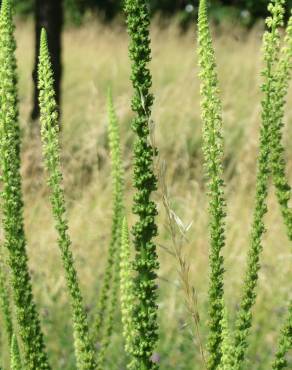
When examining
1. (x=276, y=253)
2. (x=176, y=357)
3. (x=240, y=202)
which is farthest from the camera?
(x=240, y=202)

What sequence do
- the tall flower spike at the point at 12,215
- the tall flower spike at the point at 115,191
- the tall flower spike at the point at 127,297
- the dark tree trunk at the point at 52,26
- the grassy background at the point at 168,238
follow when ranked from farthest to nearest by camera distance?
the dark tree trunk at the point at 52,26 → the grassy background at the point at 168,238 → the tall flower spike at the point at 115,191 → the tall flower spike at the point at 127,297 → the tall flower spike at the point at 12,215

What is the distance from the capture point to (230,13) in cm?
2761

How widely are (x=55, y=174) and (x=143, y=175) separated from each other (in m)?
0.27

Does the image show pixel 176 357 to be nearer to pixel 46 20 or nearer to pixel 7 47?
pixel 7 47

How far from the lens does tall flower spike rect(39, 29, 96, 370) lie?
1876mm

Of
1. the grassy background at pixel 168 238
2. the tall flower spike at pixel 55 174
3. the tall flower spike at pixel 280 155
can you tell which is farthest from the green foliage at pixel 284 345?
the tall flower spike at pixel 55 174

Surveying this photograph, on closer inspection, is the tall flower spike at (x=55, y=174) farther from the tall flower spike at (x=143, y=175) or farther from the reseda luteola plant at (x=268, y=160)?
the reseda luteola plant at (x=268, y=160)

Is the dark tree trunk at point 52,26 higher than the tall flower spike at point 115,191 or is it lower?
higher

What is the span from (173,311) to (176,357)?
1.35 ft

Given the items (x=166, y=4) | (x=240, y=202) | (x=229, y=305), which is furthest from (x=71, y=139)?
(x=166, y=4)

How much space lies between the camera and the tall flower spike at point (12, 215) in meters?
1.84

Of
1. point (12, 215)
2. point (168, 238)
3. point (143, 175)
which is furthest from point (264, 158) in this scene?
point (168, 238)

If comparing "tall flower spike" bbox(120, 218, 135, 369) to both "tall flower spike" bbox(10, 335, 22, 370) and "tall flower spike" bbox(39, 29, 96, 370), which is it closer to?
"tall flower spike" bbox(39, 29, 96, 370)

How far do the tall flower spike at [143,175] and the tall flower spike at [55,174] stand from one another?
0.18 meters
